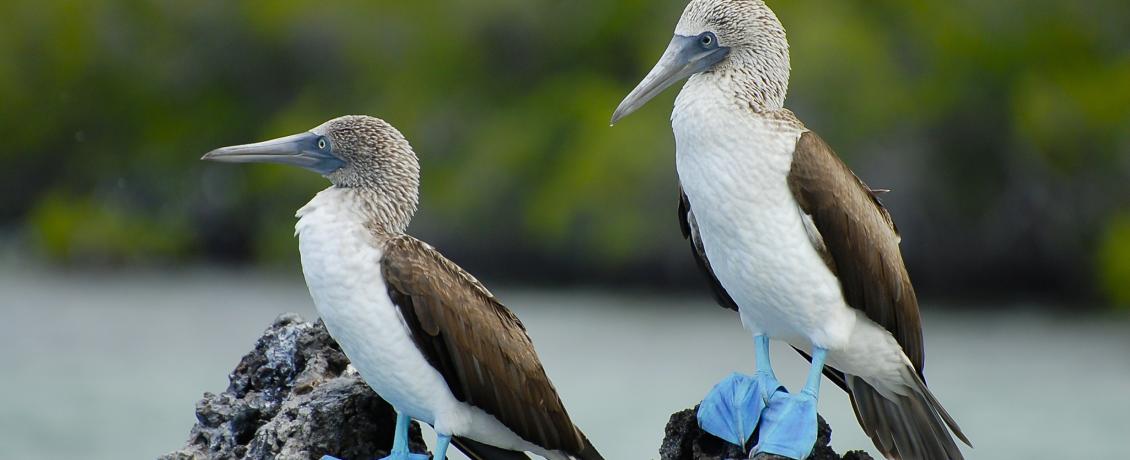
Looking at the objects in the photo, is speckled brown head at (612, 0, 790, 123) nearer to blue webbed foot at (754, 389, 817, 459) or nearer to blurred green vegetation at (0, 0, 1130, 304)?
blue webbed foot at (754, 389, 817, 459)

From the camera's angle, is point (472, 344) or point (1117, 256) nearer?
point (472, 344)

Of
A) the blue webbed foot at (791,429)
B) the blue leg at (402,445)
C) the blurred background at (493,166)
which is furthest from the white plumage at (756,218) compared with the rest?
the blurred background at (493,166)

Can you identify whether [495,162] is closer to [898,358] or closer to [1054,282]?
[1054,282]

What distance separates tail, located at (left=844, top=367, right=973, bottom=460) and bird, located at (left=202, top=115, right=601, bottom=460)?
1041 millimetres

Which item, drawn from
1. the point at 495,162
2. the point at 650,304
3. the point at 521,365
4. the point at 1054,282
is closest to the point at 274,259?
the point at 495,162

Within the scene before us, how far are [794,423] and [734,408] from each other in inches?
8.2

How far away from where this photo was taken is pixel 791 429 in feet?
15.4

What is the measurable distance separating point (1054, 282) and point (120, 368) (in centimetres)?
887

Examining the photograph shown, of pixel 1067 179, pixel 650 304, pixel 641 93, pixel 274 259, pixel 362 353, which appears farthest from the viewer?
pixel 274 259

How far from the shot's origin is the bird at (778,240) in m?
4.69

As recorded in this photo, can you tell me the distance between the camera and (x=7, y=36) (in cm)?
1898

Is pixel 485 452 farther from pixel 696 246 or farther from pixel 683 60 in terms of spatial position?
pixel 683 60

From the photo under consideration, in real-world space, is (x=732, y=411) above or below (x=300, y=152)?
below

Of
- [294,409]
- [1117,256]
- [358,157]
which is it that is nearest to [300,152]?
[358,157]
